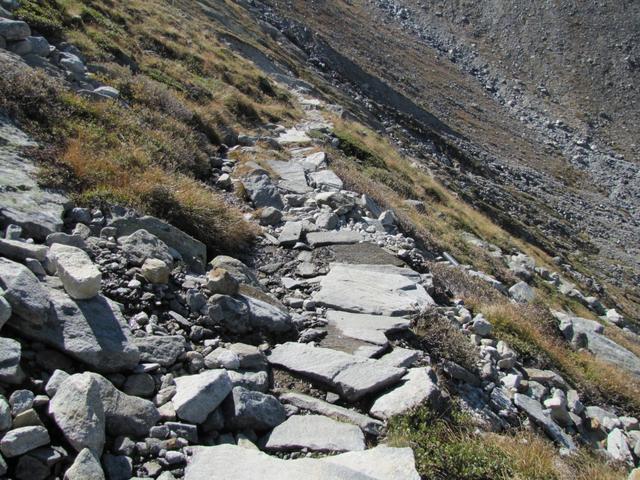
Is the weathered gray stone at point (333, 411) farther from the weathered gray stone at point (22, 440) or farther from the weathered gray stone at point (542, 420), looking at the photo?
the weathered gray stone at point (542, 420)

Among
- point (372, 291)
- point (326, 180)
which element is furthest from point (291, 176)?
point (372, 291)

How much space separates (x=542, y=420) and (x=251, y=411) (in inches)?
157

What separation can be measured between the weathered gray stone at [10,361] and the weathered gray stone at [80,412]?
1.07 ft

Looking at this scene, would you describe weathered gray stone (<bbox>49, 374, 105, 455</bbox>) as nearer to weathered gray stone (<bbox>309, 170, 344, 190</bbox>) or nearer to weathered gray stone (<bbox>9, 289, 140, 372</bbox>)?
weathered gray stone (<bbox>9, 289, 140, 372</bbox>)

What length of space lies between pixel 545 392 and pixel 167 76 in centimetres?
1321

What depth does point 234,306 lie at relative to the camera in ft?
20.2

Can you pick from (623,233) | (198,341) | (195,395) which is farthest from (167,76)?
(623,233)

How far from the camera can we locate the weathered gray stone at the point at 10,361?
3902 mm

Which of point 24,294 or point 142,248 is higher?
point 24,294

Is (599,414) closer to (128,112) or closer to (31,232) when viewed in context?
(31,232)

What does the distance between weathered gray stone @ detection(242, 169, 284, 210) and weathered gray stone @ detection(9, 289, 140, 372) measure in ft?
19.9

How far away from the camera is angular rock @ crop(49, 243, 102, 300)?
4.88 metres

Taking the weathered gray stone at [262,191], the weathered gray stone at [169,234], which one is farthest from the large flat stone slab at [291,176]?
the weathered gray stone at [169,234]

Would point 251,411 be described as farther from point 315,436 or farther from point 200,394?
point 315,436
